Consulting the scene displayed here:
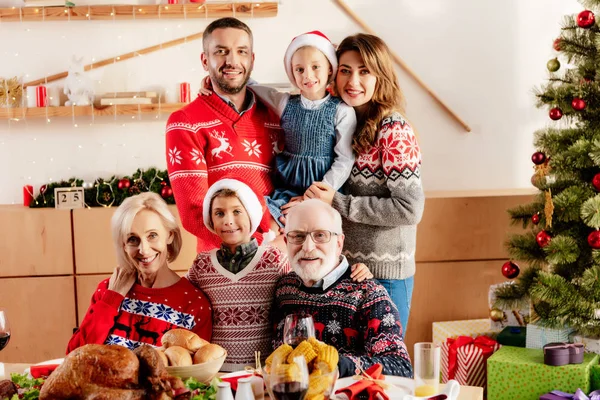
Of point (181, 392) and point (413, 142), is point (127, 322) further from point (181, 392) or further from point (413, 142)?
point (413, 142)

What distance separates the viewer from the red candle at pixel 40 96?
14.0 ft

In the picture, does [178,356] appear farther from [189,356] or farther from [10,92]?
[10,92]

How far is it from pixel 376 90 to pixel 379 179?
31 centimetres

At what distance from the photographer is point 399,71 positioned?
448cm

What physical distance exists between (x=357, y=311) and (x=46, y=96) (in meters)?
2.66

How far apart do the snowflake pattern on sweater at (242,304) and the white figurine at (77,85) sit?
7.05 ft

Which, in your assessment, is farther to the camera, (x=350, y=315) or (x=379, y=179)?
(x=379, y=179)

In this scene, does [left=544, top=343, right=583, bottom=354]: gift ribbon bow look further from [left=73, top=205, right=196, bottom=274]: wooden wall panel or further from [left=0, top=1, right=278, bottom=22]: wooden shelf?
[left=0, top=1, right=278, bottom=22]: wooden shelf

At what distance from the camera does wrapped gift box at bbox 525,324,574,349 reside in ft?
11.1

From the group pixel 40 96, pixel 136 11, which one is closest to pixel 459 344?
pixel 136 11

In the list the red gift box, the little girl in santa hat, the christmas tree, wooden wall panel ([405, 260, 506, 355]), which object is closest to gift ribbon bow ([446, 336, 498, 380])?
the red gift box

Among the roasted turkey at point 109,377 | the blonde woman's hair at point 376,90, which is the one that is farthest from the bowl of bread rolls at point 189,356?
the blonde woman's hair at point 376,90

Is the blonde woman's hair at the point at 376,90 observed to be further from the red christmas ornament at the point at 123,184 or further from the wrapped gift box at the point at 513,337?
the red christmas ornament at the point at 123,184

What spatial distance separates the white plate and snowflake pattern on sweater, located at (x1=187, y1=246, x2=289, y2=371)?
0.52m
